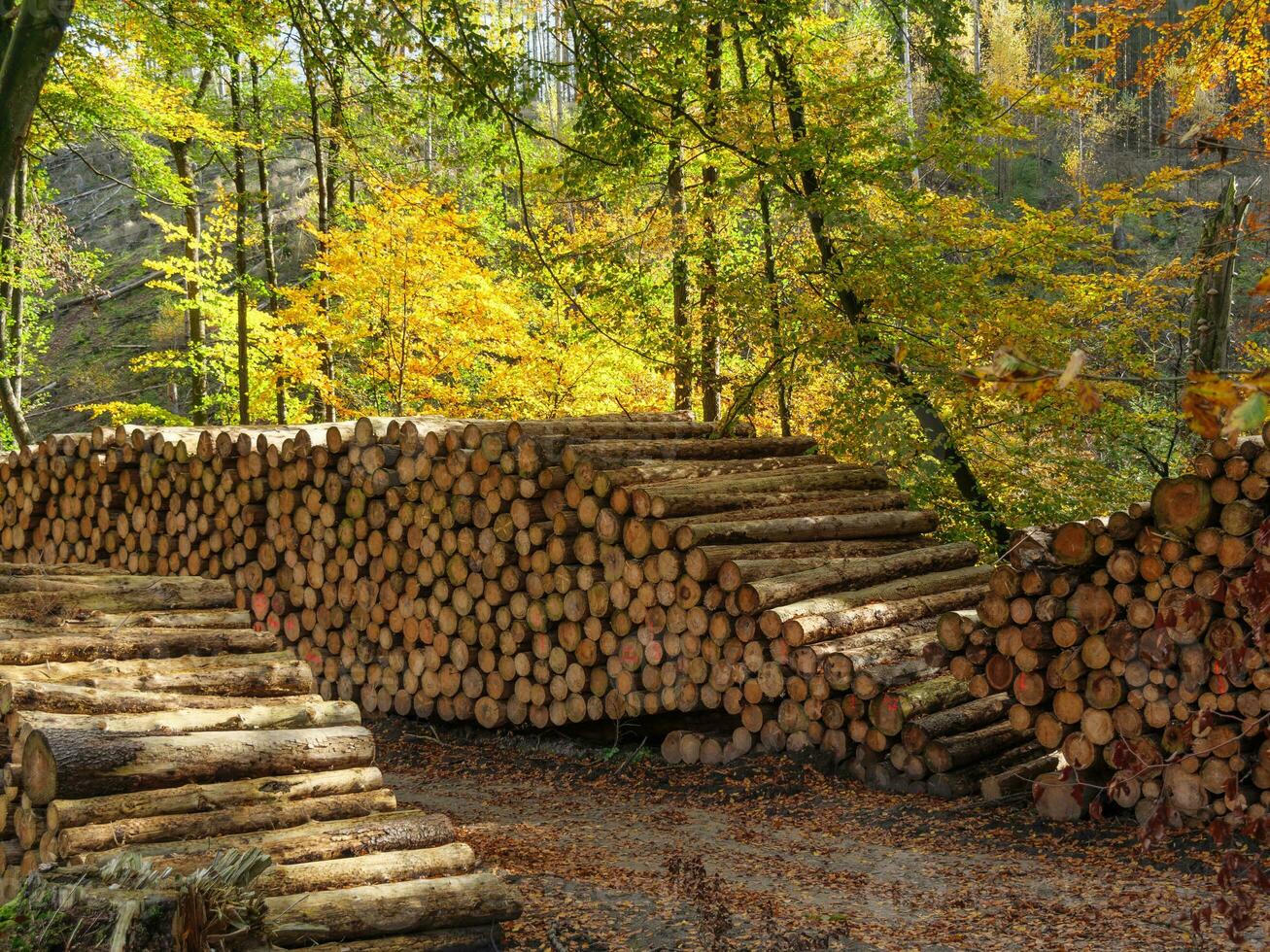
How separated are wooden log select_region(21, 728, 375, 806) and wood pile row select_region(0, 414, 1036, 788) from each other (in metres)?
2.65

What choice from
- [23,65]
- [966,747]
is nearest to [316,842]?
[966,747]

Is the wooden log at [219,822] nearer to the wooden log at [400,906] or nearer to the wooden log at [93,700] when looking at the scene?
the wooden log at [400,906]

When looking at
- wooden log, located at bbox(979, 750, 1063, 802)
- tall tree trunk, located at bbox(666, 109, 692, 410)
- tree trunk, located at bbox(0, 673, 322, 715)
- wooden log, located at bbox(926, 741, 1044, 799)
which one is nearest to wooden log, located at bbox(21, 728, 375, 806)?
tree trunk, located at bbox(0, 673, 322, 715)

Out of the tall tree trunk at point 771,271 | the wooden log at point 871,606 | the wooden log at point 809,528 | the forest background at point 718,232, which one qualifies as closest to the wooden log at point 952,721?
the wooden log at point 871,606

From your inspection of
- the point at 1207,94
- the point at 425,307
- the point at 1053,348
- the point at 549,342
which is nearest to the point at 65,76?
the point at 425,307

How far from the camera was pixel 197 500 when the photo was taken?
9.33 m

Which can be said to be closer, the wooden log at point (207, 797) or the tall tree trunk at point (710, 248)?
the wooden log at point (207, 797)

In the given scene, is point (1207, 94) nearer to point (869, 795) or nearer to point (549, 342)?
point (549, 342)

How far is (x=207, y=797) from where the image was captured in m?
4.08

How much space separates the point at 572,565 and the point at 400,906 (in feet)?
12.1

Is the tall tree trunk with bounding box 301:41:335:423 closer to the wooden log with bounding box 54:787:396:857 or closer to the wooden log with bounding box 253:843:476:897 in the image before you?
the wooden log with bounding box 54:787:396:857

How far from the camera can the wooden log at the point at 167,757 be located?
12.8ft

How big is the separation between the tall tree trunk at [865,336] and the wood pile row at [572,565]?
0.98m

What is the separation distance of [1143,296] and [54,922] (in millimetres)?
9267
